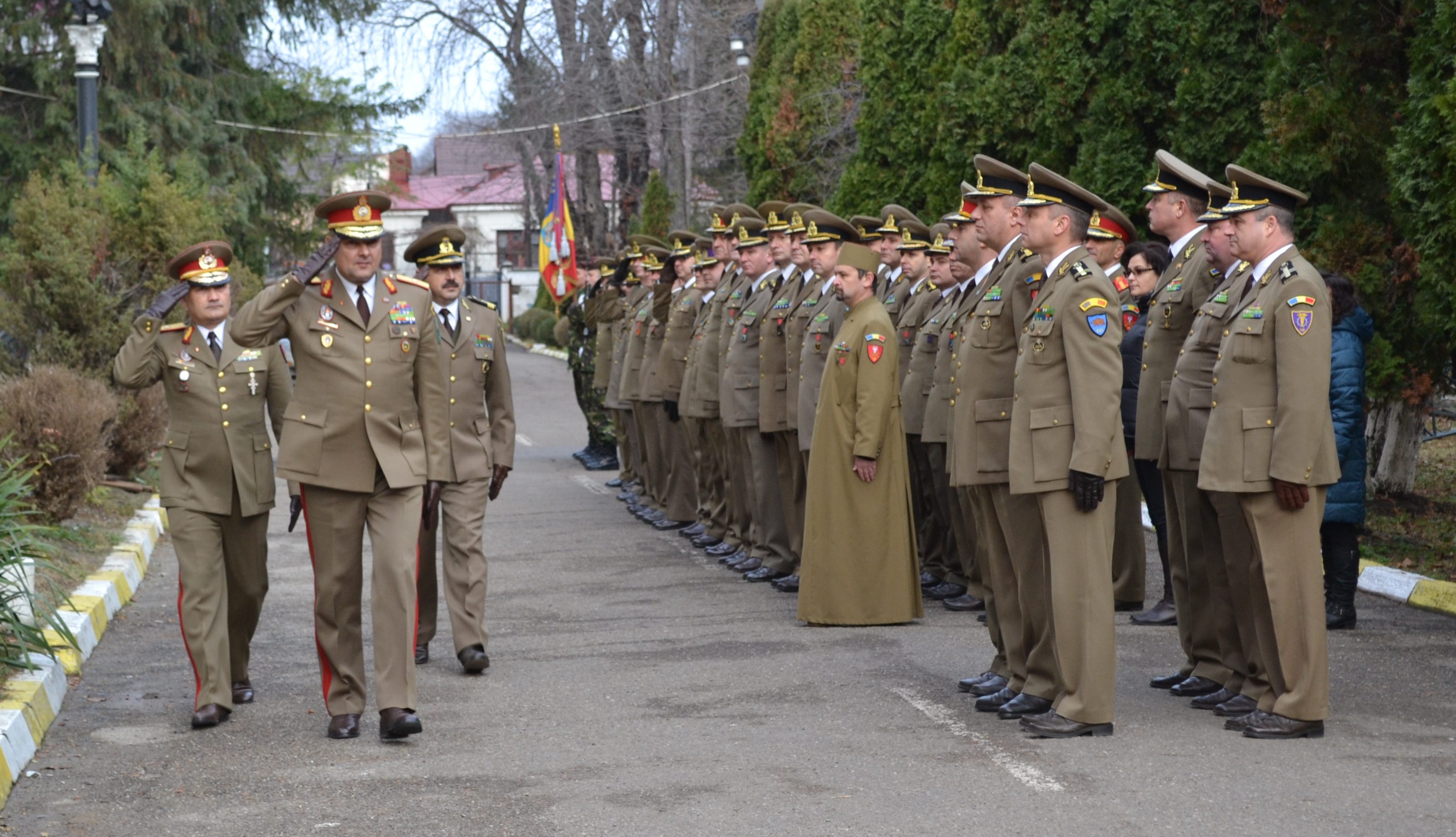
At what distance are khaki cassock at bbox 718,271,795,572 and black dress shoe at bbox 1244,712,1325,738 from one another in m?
4.68

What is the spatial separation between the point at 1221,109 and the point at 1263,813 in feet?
26.9

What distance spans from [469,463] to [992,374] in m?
2.91

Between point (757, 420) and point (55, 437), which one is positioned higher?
point (757, 420)

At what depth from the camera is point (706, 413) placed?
12656 millimetres

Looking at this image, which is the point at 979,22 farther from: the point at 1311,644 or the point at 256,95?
the point at 256,95

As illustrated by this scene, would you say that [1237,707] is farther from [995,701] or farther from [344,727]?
[344,727]

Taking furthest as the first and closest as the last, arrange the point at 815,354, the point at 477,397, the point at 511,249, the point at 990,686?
the point at 511,249 → the point at 815,354 → the point at 477,397 → the point at 990,686

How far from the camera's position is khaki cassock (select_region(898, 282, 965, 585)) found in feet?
33.7

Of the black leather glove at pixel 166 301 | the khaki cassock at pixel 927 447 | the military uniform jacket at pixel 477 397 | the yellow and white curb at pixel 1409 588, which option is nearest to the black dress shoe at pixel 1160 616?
the khaki cassock at pixel 927 447

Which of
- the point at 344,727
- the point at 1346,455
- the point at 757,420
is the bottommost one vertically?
the point at 344,727

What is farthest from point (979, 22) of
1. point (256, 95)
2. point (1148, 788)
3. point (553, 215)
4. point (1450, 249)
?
point (256, 95)

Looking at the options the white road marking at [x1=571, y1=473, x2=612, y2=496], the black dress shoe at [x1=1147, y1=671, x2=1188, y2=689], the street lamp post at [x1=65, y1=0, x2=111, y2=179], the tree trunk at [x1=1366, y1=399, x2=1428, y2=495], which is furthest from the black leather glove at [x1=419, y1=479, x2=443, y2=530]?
the street lamp post at [x1=65, y1=0, x2=111, y2=179]

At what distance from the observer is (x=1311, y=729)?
6672 mm

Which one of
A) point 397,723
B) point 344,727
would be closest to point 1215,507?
point 397,723
